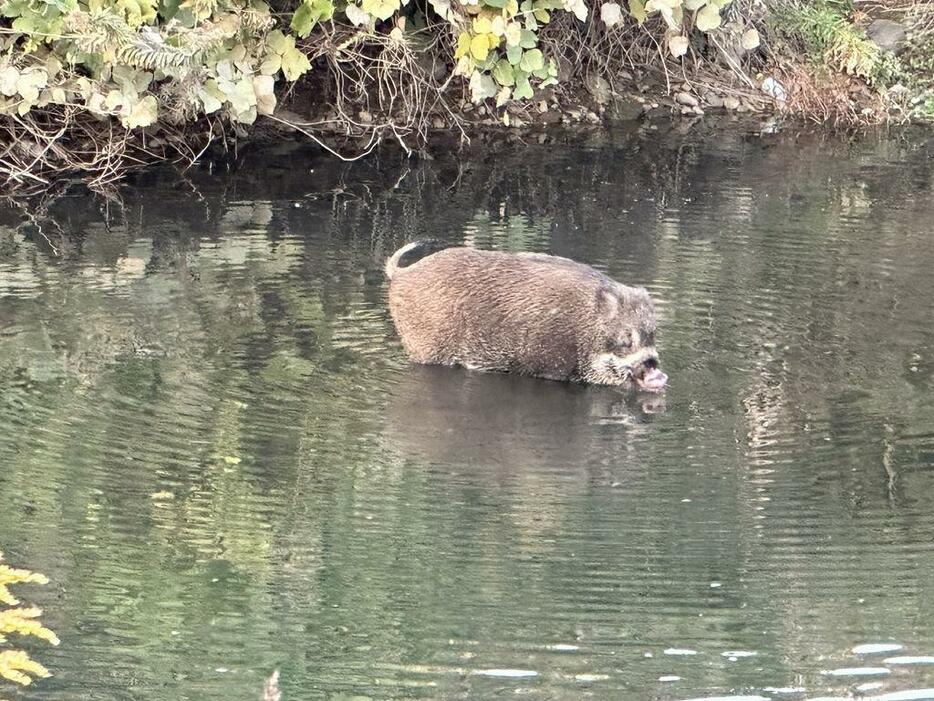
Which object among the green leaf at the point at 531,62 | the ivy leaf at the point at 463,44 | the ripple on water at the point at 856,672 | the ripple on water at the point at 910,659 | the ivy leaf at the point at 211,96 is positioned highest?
the ivy leaf at the point at 463,44

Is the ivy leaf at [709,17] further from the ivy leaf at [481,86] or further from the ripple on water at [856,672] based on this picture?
the ripple on water at [856,672]

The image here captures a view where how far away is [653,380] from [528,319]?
2.15ft

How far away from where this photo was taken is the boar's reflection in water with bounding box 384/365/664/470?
21.6 feet

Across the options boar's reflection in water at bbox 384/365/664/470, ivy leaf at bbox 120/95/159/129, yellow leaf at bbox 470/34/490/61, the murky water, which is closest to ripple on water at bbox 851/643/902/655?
the murky water

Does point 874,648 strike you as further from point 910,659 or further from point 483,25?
point 483,25

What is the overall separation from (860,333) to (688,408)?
1.27 metres

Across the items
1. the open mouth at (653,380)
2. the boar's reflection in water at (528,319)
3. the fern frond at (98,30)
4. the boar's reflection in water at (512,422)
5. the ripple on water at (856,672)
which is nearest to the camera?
the ripple on water at (856,672)

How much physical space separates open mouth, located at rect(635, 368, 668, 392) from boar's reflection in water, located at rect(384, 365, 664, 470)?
45 mm

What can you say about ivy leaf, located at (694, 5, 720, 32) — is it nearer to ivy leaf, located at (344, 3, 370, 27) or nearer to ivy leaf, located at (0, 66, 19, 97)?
ivy leaf, located at (344, 3, 370, 27)

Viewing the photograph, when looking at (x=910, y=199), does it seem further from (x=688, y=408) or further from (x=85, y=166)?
(x=85, y=166)

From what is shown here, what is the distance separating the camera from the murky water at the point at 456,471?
5059 millimetres

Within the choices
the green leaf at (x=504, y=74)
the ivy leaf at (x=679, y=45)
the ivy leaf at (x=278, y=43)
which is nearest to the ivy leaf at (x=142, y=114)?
the ivy leaf at (x=278, y=43)

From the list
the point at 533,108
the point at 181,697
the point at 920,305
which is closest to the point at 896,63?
the point at 533,108

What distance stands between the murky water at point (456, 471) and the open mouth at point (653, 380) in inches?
2.3
